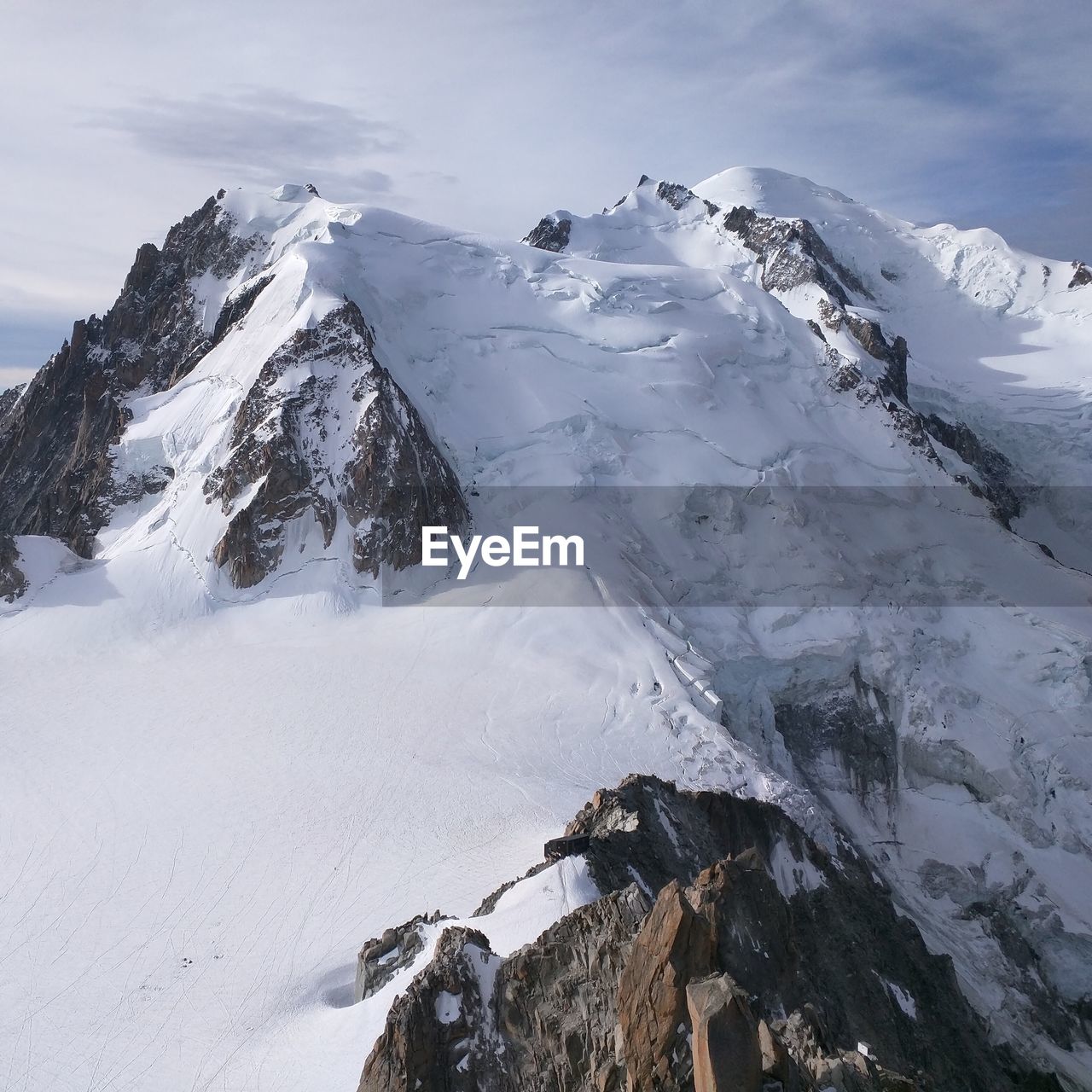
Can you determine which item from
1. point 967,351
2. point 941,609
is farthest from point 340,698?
point 967,351

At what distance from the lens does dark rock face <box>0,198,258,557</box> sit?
64.2 metres

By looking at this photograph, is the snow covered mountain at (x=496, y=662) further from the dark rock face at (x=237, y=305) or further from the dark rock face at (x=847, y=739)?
the dark rock face at (x=237, y=305)

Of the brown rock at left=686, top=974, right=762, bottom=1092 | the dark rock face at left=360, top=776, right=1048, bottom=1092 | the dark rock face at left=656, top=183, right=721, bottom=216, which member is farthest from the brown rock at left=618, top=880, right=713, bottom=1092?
the dark rock face at left=656, top=183, right=721, bottom=216

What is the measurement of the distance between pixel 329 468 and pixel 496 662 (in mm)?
13376

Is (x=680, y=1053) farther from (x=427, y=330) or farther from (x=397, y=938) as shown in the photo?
(x=427, y=330)

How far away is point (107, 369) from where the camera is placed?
69250 millimetres

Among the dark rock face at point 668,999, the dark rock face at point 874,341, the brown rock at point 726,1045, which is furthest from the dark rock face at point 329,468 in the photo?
the brown rock at point 726,1045

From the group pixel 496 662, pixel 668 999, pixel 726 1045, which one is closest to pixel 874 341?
pixel 496 662

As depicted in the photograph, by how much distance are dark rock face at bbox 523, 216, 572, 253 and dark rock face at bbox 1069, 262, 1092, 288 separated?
42187 millimetres

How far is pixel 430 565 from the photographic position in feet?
153

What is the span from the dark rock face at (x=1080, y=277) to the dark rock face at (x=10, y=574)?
80828 mm

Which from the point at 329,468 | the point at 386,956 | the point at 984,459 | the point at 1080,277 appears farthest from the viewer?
the point at 1080,277

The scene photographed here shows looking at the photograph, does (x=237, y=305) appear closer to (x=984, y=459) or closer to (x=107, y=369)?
(x=107, y=369)

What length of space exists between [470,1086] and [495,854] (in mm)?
12486
